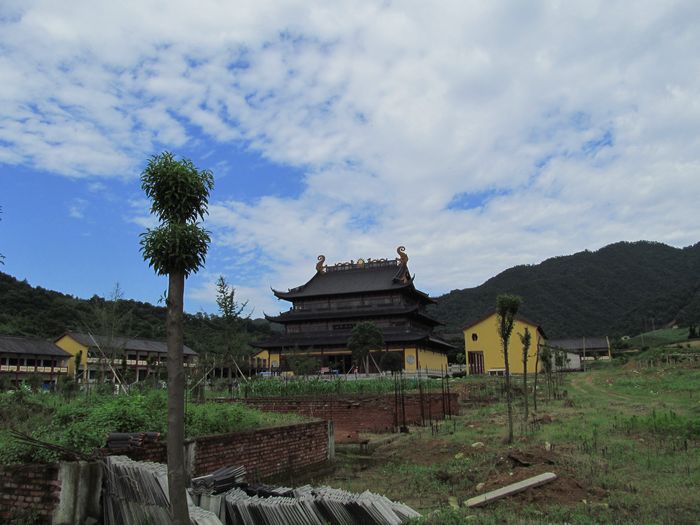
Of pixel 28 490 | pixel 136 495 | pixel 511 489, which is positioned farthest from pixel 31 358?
pixel 511 489

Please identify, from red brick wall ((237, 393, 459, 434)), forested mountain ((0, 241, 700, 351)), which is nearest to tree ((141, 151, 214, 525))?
red brick wall ((237, 393, 459, 434))

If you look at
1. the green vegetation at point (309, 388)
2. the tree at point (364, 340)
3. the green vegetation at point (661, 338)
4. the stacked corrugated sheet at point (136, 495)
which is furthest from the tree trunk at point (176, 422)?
the green vegetation at point (661, 338)

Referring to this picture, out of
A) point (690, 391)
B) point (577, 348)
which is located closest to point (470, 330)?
point (577, 348)

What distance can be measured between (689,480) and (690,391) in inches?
765

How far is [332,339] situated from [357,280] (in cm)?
673

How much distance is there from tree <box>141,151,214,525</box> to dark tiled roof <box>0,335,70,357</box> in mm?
53360

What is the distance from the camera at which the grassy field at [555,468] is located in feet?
23.1

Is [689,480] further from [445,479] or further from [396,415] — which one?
[396,415]

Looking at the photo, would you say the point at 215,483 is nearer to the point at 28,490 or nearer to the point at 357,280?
the point at 28,490

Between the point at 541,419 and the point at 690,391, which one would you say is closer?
the point at 541,419

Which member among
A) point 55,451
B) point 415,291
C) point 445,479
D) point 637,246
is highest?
point 637,246

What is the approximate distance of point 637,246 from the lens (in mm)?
108750

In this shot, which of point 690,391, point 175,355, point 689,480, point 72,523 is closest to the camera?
point 175,355

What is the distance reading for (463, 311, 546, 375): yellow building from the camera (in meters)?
49.9
